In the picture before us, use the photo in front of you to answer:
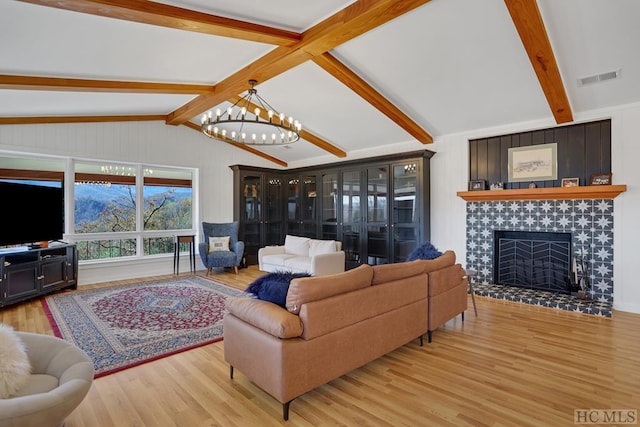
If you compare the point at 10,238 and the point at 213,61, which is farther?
the point at 10,238

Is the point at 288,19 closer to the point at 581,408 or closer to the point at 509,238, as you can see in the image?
the point at 581,408

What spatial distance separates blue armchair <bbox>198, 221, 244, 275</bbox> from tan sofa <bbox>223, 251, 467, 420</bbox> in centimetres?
417

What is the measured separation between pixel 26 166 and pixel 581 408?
24.5ft

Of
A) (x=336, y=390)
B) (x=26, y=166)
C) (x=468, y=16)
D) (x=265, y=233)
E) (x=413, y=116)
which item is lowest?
(x=336, y=390)

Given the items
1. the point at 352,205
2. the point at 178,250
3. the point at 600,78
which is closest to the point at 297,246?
the point at 352,205

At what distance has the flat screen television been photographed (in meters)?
4.48

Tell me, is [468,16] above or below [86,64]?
above

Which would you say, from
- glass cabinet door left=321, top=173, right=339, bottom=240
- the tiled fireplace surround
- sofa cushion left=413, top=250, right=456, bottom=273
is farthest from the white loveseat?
the tiled fireplace surround

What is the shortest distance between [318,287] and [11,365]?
1660 mm

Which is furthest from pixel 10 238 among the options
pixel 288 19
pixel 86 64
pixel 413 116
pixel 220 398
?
pixel 413 116

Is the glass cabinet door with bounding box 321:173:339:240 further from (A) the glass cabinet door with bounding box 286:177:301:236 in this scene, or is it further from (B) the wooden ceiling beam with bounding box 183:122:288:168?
(B) the wooden ceiling beam with bounding box 183:122:288:168

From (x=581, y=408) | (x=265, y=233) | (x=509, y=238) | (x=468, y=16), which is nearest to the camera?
(x=581, y=408)

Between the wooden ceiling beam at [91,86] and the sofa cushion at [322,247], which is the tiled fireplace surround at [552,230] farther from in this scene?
the wooden ceiling beam at [91,86]

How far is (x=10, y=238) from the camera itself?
4535mm
